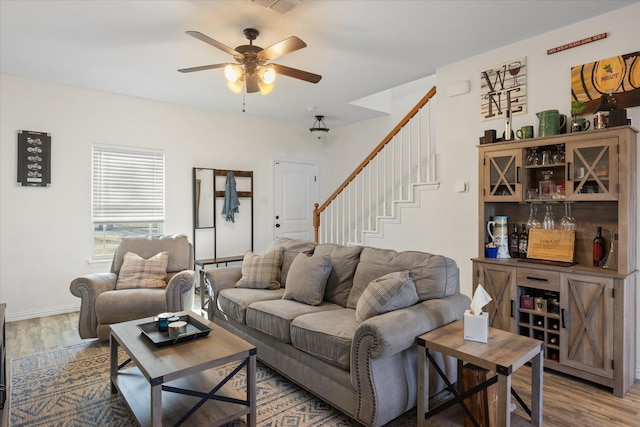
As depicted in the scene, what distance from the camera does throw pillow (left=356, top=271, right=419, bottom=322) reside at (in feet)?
7.47

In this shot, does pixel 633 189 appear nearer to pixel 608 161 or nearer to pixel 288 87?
pixel 608 161

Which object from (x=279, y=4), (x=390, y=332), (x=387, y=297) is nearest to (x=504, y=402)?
(x=390, y=332)

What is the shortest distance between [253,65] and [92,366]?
282cm

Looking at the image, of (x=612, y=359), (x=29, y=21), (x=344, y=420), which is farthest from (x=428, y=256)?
(x=29, y=21)

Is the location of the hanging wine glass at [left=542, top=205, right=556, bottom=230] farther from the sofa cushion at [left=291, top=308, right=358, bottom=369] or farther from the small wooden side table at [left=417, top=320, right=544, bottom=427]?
the sofa cushion at [left=291, top=308, right=358, bottom=369]

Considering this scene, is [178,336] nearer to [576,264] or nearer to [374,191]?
[576,264]

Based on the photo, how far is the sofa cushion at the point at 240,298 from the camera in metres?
3.09

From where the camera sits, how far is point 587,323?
8.55 ft

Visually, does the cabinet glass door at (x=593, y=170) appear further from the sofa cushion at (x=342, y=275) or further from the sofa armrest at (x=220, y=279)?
the sofa armrest at (x=220, y=279)

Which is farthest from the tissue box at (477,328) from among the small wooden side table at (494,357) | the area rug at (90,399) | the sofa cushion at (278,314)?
the sofa cushion at (278,314)

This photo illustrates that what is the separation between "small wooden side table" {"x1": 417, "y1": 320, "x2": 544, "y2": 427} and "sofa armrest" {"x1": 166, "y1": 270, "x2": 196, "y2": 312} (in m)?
2.38

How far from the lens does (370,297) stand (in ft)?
7.64

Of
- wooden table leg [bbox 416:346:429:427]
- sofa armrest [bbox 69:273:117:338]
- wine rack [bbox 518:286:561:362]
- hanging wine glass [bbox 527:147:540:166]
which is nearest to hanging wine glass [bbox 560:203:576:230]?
hanging wine glass [bbox 527:147:540:166]

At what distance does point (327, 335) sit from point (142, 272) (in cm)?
241
